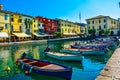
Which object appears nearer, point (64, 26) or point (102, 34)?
point (102, 34)

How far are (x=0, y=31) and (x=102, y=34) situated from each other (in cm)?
4739

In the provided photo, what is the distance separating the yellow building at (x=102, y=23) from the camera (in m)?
90.0

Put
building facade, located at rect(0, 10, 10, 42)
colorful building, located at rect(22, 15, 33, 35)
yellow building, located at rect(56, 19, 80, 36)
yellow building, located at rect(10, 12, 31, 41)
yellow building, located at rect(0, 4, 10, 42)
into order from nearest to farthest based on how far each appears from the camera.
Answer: yellow building, located at rect(0, 4, 10, 42), building facade, located at rect(0, 10, 10, 42), yellow building, located at rect(10, 12, 31, 41), colorful building, located at rect(22, 15, 33, 35), yellow building, located at rect(56, 19, 80, 36)

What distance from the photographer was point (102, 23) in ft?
301

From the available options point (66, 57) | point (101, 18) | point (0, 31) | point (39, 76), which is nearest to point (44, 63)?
point (39, 76)

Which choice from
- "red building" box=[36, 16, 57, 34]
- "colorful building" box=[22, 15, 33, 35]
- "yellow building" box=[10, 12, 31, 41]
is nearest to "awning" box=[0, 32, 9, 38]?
"yellow building" box=[10, 12, 31, 41]

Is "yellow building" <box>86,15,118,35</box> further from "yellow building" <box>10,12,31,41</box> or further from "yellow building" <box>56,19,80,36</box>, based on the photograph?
"yellow building" <box>10,12,31,41</box>

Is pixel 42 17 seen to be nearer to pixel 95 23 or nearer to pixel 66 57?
pixel 95 23

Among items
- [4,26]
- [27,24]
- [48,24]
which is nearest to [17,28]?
[27,24]

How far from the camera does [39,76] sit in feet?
57.7

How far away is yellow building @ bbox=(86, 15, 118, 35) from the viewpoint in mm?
90000

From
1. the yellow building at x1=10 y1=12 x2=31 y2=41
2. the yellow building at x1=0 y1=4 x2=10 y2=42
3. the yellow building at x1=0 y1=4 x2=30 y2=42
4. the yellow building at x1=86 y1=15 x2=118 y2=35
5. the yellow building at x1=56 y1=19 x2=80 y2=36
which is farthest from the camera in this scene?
the yellow building at x1=56 y1=19 x2=80 y2=36

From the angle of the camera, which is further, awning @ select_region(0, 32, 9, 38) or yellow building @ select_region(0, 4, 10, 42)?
yellow building @ select_region(0, 4, 10, 42)

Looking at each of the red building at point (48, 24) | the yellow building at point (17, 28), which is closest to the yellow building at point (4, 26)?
the yellow building at point (17, 28)
